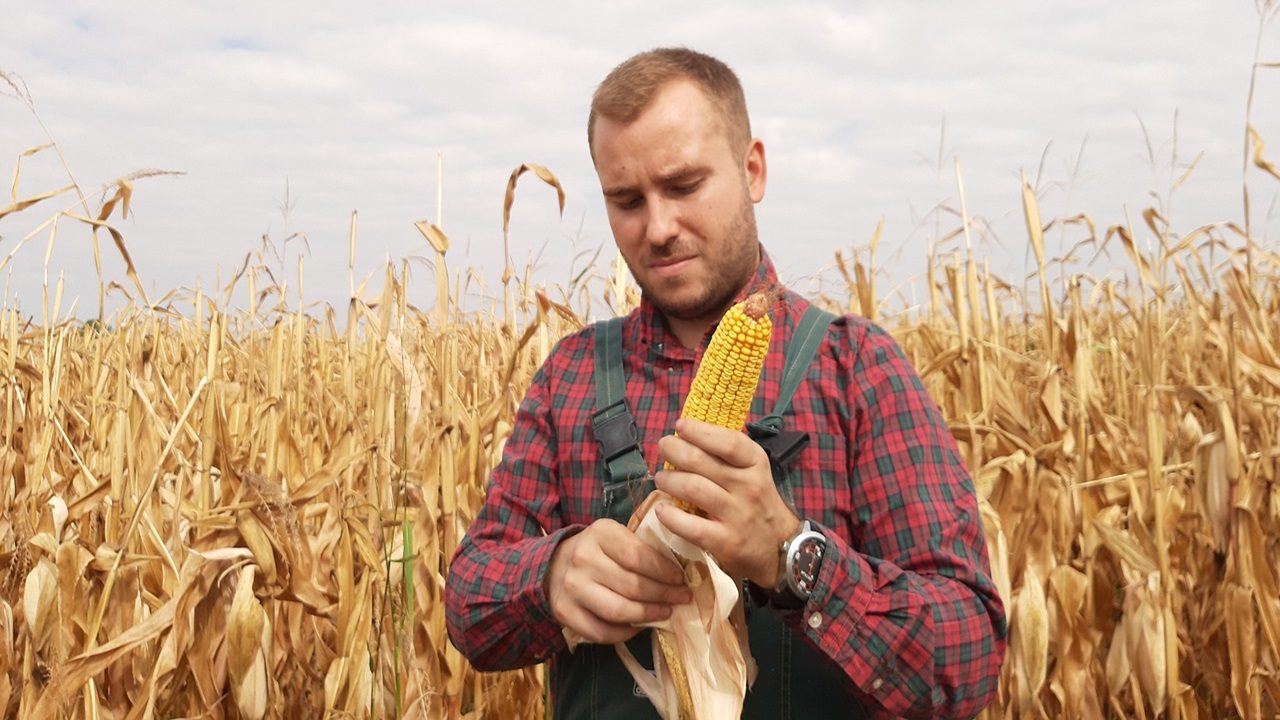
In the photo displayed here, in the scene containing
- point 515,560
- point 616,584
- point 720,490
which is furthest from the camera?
point 515,560

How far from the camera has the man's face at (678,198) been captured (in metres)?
1.61

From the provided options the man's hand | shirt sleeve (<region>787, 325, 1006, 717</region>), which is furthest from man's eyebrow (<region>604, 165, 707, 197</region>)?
the man's hand

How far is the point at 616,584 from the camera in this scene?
1.29 metres

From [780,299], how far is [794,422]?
0.20 m

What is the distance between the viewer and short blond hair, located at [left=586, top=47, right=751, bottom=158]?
163cm

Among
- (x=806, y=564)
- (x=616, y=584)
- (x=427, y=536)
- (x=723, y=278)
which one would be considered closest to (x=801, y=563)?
(x=806, y=564)

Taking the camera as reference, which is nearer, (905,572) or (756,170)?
(905,572)

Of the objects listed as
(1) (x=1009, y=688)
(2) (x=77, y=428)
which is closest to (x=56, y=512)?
(2) (x=77, y=428)

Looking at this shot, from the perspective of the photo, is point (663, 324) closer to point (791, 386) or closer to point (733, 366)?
point (791, 386)

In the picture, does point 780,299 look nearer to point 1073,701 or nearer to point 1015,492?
point 1015,492

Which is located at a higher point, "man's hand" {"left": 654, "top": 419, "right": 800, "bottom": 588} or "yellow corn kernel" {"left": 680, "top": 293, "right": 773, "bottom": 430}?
"yellow corn kernel" {"left": 680, "top": 293, "right": 773, "bottom": 430}

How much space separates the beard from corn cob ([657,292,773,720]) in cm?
44

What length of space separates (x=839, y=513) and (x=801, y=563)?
0.31m

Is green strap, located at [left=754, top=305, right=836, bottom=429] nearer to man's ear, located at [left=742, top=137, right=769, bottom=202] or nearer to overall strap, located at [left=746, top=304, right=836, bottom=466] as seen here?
overall strap, located at [left=746, top=304, right=836, bottom=466]
